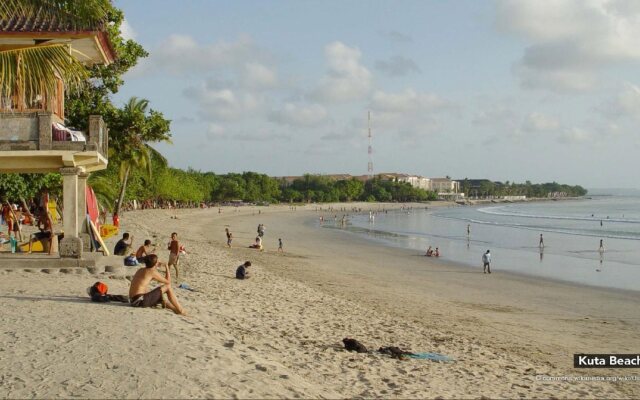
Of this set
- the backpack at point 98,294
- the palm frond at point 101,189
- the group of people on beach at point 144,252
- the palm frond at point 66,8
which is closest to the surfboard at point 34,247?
the group of people on beach at point 144,252

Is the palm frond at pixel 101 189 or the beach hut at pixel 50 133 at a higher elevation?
the beach hut at pixel 50 133

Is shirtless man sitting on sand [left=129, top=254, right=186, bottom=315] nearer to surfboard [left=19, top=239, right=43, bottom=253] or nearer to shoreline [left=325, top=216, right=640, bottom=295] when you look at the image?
surfboard [left=19, top=239, right=43, bottom=253]

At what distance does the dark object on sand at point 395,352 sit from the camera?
28.1ft

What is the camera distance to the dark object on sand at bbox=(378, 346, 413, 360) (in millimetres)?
8578

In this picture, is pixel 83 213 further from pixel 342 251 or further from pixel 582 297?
pixel 342 251

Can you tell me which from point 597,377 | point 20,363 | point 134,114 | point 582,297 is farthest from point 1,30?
point 582,297

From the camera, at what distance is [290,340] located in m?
9.10

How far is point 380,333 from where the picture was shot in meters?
10.4

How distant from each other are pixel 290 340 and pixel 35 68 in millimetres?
5269

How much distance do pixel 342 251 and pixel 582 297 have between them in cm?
1576

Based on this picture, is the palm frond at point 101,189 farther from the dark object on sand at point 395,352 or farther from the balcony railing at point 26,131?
the dark object on sand at point 395,352

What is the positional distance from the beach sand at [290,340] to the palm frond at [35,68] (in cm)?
313

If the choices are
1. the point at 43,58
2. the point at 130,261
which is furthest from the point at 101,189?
the point at 43,58

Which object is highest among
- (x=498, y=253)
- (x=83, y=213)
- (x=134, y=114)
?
(x=134, y=114)
